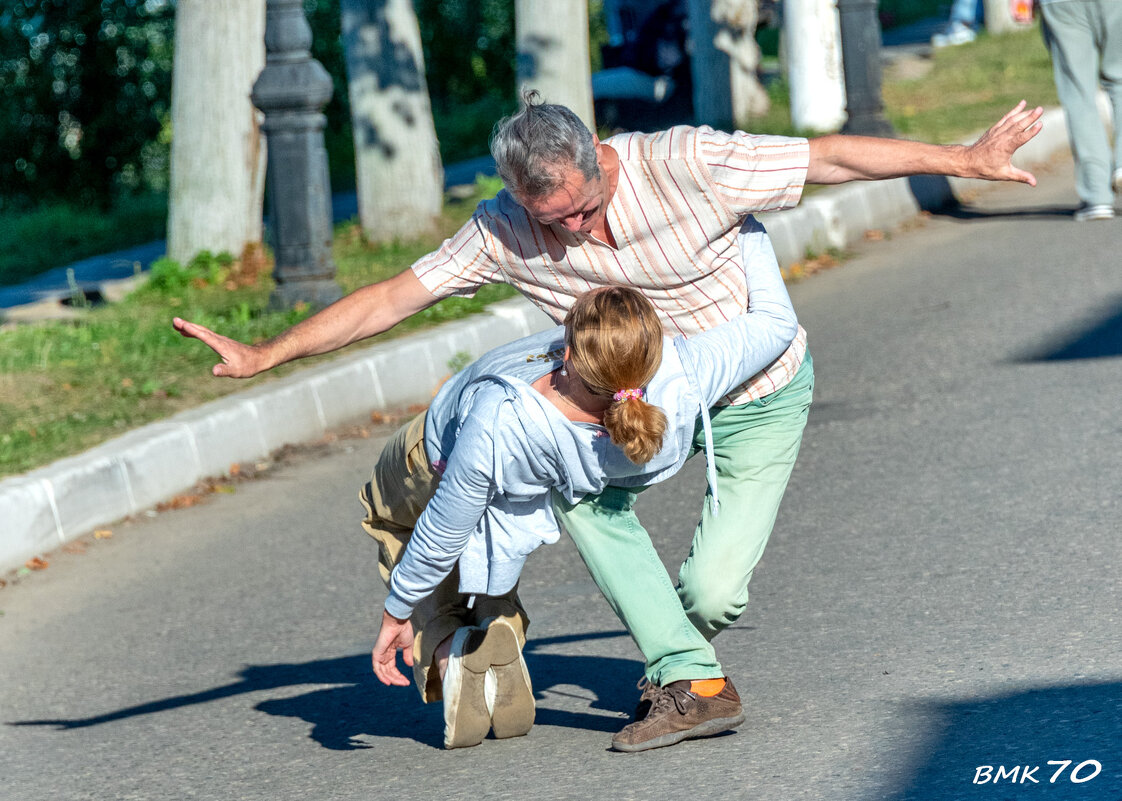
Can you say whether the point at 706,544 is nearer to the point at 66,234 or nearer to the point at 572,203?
the point at 572,203

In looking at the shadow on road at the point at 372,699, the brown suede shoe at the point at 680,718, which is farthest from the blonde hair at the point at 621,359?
the shadow on road at the point at 372,699

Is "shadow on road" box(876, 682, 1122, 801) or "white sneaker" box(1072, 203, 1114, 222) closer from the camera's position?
"shadow on road" box(876, 682, 1122, 801)

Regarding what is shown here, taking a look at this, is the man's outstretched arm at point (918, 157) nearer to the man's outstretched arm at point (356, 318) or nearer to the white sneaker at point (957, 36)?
the man's outstretched arm at point (356, 318)

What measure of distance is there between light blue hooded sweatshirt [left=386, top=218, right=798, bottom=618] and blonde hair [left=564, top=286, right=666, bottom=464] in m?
0.09

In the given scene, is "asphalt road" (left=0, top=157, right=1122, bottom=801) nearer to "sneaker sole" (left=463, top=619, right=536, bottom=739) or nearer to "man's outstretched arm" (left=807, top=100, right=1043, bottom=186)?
"sneaker sole" (left=463, top=619, right=536, bottom=739)

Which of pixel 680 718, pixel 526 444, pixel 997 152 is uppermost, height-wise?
pixel 997 152

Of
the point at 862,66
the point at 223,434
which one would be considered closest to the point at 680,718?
the point at 223,434

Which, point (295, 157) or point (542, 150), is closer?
point (542, 150)

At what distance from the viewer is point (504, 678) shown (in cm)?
368

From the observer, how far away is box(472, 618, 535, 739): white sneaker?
11.9 ft

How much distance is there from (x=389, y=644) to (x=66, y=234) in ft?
38.3

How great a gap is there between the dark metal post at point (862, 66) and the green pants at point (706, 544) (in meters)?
7.60

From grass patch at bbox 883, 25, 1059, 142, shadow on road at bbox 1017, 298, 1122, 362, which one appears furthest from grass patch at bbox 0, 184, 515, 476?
grass patch at bbox 883, 25, 1059, 142

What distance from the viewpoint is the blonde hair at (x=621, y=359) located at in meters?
3.13
